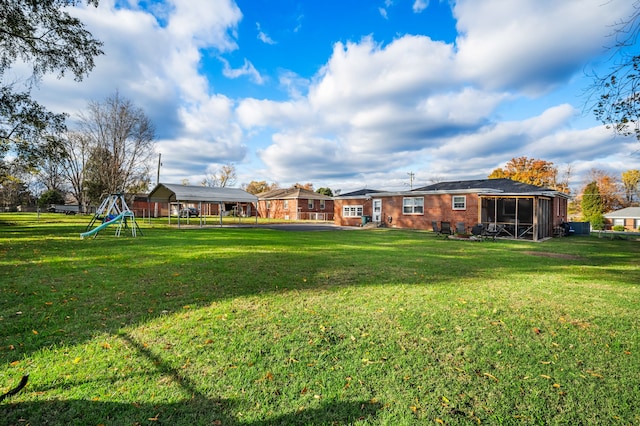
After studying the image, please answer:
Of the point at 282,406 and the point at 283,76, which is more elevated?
the point at 283,76

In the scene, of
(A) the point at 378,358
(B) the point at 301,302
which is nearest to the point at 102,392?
(A) the point at 378,358

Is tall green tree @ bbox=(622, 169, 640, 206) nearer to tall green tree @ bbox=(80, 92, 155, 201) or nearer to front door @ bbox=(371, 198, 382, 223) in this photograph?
front door @ bbox=(371, 198, 382, 223)

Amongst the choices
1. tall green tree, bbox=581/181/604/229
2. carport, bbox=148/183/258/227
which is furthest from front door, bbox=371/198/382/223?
tall green tree, bbox=581/181/604/229

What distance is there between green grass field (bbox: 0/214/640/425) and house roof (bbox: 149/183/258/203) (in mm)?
17921

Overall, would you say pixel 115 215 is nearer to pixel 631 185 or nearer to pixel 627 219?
pixel 627 219

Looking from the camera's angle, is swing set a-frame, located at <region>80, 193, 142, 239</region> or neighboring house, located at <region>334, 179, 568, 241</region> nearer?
swing set a-frame, located at <region>80, 193, 142, 239</region>

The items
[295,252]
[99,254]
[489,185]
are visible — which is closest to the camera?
[99,254]

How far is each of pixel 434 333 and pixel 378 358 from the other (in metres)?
1.06

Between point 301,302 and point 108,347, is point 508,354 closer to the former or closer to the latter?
point 301,302

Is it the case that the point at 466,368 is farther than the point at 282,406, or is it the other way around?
the point at 466,368

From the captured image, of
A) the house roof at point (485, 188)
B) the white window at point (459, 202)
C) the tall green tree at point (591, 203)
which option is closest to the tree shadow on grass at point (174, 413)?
the house roof at point (485, 188)

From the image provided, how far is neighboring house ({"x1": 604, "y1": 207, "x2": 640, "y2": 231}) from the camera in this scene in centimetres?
4497

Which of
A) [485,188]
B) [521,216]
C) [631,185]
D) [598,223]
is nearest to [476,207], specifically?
[485,188]

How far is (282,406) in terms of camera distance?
8.41ft
